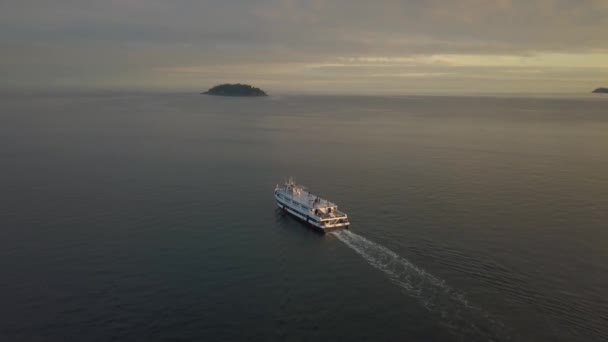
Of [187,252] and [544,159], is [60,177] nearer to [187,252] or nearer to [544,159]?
[187,252]

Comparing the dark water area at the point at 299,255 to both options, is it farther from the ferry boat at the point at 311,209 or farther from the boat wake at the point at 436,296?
the ferry boat at the point at 311,209

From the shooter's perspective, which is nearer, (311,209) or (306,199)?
(311,209)

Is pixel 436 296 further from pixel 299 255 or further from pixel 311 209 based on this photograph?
pixel 311 209

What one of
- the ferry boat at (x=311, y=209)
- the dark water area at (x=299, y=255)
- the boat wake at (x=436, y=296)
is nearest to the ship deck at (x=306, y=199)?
the ferry boat at (x=311, y=209)

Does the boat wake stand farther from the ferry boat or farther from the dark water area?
the ferry boat

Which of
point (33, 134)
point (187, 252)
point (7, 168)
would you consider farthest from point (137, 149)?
point (187, 252)

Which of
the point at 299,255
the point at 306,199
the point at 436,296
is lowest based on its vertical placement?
the point at 436,296

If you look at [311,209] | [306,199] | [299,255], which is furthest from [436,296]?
[306,199]

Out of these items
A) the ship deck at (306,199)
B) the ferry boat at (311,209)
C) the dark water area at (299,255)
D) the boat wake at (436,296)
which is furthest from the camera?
the ship deck at (306,199)
